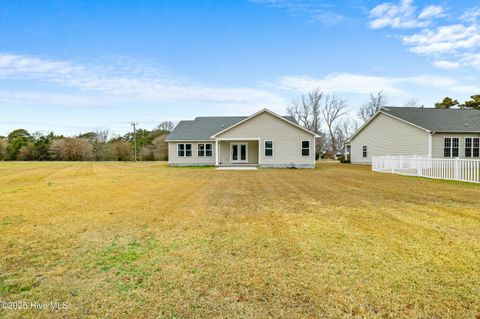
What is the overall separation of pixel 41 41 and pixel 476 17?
91.5ft

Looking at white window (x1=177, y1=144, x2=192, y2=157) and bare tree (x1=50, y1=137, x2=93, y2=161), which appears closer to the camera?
white window (x1=177, y1=144, x2=192, y2=157)

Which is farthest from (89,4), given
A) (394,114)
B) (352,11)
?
(394,114)

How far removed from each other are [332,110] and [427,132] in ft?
108

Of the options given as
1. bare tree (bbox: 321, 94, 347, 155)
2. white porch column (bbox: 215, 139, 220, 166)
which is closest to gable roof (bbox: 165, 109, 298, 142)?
white porch column (bbox: 215, 139, 220, 166)

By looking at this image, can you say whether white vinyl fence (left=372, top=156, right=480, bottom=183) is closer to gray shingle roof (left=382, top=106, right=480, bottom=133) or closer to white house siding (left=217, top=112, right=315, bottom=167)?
white house siding (left=217, top=112, right=315, bottom=167)

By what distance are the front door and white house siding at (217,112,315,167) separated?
2.54 m

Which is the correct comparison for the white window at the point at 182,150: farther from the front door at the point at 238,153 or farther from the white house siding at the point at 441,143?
the white house siding at the point at 441,143

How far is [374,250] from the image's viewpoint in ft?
13.0

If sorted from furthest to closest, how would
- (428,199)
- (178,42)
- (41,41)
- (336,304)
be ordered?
1. (178,42)
2. (41,41)
3. (428,199)
4. (336,304)

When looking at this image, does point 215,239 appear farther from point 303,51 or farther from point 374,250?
point 303,51

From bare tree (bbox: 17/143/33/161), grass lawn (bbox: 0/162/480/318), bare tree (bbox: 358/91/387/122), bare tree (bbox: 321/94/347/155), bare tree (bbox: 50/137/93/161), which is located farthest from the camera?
bare tree (bbox: 321/94/347/155)

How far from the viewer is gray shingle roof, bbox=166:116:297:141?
2703cm

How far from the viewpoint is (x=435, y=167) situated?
13.8 m

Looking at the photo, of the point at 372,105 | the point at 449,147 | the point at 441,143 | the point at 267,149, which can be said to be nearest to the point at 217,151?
the point at 267,149
